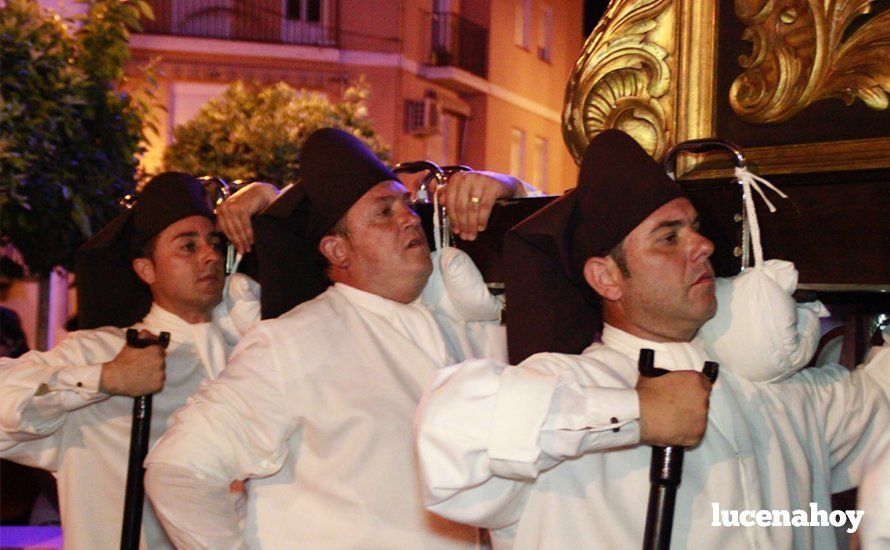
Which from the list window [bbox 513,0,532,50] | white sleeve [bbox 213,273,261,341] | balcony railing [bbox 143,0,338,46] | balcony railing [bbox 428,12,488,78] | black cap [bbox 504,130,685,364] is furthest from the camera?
window [bbox 513,0,532,50]

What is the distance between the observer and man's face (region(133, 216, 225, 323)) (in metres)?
3.72

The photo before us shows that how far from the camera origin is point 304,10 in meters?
14.4

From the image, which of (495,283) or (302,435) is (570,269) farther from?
(302,435)

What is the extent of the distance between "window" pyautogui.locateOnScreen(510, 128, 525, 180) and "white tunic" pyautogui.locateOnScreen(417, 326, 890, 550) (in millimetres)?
13162

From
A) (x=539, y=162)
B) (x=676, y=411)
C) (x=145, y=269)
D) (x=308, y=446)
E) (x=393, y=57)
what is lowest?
(x=308, y=446)

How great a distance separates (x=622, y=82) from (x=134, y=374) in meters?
1.65

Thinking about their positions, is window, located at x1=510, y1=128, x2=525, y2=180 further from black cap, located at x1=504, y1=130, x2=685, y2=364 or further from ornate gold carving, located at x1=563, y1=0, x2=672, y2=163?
black cap, located at x1=504, y1=130, x2=685, y2=364

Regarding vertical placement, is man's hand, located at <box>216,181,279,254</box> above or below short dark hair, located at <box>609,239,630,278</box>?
above

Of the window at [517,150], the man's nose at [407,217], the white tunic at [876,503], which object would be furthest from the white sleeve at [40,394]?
the window at [517,150]

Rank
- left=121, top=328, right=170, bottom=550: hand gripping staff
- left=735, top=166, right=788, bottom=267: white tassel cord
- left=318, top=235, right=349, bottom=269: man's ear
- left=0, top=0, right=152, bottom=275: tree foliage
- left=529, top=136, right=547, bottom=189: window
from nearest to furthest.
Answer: left=735, top=166, right=788, bottom=267: white tassel cord → left=318, top=235, right=349, bottom=269: man's ear → left=121, top=328, right=170, bottom=550: hand gripping staff → left=0, top=0, right=152, bottom=275: tree foliage → left=529, top=136, right=547, bottom=189: window

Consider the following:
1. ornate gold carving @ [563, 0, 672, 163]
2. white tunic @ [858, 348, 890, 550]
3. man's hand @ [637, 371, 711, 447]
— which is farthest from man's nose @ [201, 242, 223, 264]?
white tunic @ [858, 348, 890, 550]

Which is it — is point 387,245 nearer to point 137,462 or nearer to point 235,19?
point 137,462

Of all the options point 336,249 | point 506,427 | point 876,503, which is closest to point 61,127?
point 336,249

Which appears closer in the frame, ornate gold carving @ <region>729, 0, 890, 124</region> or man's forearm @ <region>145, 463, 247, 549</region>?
ornate gold carving @ <region>729, 0, 890, 124</region>
